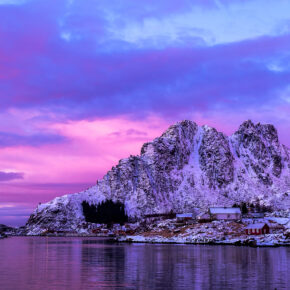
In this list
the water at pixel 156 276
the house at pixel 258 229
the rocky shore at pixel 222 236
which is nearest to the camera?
the water at pixel 156 276

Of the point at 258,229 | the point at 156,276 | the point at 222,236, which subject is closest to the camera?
the point at 156,276

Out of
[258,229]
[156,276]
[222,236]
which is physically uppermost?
[258,229]

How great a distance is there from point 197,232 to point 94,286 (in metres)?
109

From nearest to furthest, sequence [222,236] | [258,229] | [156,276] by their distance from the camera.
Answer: [156,276]
[222,236]
[258,229]

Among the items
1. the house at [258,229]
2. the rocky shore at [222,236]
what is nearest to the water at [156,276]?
the rocky shore at [222,236]

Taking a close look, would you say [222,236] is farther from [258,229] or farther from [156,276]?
[156,276]

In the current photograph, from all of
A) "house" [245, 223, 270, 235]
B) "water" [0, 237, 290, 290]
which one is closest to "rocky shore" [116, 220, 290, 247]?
"house" [245, 223, 270, 235]

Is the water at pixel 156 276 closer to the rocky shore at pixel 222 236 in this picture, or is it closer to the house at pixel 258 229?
the rocky shore at pixel 222 236

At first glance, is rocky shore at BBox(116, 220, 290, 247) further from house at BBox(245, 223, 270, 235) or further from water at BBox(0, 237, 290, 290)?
water at BBox(0, 237, 290, 290)

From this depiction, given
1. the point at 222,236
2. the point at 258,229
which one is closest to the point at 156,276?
Result: the point at 222,236

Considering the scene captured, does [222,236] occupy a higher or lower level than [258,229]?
lower

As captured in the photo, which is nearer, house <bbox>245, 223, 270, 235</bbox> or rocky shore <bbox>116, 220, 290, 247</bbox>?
rocky shore <bbox>116, 220, 290, 247</bbox>

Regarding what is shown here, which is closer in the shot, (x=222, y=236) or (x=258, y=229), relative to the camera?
(x=222, y=236)

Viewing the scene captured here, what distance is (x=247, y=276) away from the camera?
2079 inches
